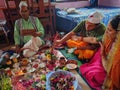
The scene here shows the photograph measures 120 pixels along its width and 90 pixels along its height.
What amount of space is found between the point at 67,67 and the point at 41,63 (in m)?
0.37

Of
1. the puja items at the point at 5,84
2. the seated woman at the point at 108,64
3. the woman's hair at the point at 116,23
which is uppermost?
the woman's hair at the point at 116,23

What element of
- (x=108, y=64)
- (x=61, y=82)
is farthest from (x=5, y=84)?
(x=108, y=64)

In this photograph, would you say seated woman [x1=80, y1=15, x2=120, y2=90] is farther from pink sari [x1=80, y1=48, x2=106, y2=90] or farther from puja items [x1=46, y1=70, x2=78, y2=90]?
puja items [x1=46, y1=70, x2=78, y2=90]

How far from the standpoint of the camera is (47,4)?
274cm

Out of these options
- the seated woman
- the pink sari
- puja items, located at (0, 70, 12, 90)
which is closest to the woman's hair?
the seated woman

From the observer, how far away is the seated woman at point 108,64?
1.17 metres

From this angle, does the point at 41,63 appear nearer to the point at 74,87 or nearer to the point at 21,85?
the point at 21,85

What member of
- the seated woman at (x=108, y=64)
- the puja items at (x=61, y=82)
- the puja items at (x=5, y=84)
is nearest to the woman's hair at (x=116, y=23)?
the seated woman at (x=108, y=64)

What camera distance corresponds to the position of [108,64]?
50.7 inches

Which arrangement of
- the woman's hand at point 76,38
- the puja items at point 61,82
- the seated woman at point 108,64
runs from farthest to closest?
the woman's hand at point 76,38 → the puja items at point 61,82 → the seated woman at point 108,64

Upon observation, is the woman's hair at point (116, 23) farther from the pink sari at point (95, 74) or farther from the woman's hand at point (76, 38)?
the woman's hand at point (76, 38)

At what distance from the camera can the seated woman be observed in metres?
1.17

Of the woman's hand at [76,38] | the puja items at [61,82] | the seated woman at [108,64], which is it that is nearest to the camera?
the seated woman at [108,64]

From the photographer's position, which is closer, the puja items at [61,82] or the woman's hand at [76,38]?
the puja items at [61,82]
